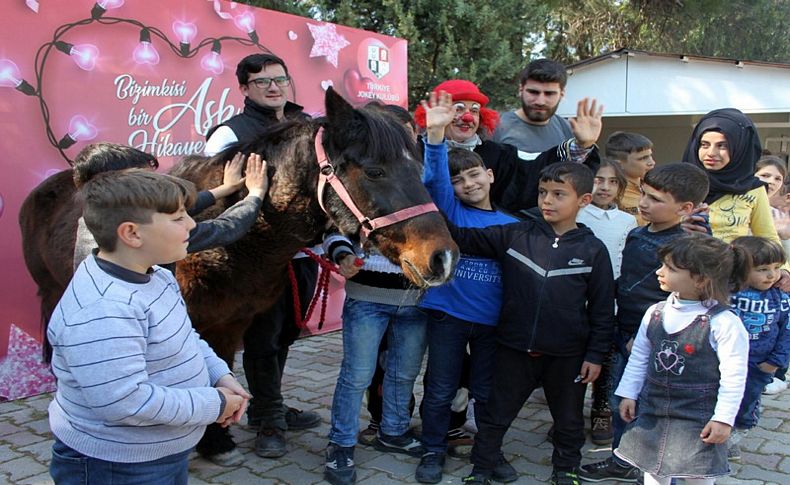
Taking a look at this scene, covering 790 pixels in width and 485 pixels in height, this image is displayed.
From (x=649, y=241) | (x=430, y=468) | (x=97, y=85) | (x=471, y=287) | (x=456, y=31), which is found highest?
(x=456, y=31)

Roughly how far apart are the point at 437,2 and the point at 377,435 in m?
9.98

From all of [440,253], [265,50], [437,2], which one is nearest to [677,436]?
[440,253]

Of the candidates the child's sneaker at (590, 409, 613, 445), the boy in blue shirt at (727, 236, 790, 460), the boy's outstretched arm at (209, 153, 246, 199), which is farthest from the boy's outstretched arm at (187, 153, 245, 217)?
the child's sneaker at (590, 409, 613, 445)

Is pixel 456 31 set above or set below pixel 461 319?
above

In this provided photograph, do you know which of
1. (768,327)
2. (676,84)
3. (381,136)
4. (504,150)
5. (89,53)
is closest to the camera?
(381,136)

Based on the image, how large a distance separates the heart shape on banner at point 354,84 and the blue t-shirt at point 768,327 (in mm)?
4491

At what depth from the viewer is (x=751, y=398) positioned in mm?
3092

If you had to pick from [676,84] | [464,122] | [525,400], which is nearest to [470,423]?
[525,400]

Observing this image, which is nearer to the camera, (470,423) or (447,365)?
(447,365)

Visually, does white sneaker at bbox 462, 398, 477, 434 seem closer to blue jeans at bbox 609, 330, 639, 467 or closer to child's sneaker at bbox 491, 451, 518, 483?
child's sneaker at bbox 491, 451, 518, 483

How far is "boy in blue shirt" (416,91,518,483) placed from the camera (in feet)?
10.4

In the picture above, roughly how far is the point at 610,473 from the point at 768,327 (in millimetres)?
1154

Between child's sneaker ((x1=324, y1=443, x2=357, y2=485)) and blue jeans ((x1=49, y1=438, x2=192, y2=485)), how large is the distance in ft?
5.00

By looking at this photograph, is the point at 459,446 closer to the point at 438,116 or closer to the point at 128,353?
the point at 438,116
